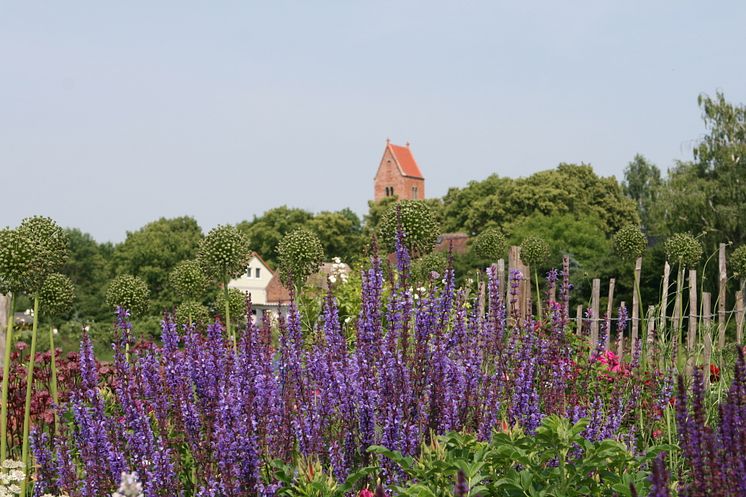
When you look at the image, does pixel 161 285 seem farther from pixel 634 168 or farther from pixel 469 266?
pixel 634 168

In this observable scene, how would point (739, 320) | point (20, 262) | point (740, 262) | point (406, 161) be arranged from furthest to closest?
point (406, 161)
point (740, 262)
point (739, 320)
point (20, 262)

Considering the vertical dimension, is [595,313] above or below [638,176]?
below

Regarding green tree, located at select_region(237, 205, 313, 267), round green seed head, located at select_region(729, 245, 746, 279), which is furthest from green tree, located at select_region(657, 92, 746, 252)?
green tree, located at select_region(237, 205, 313, 267)

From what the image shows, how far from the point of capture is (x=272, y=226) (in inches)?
2312

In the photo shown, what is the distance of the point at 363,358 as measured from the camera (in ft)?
14.8

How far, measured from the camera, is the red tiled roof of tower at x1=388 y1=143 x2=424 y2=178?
80.9m

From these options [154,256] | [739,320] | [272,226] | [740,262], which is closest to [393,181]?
[272,226]

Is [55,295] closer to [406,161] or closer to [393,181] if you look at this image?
[393,181]

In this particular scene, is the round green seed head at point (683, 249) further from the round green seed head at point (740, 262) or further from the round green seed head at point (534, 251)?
the round green seed head at point (534, 251)

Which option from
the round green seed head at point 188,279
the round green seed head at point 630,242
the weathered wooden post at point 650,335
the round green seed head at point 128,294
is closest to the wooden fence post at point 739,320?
the weathered wooden post at point 650,335

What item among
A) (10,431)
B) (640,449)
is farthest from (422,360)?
(10,431)

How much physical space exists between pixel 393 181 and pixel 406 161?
2.81 meters

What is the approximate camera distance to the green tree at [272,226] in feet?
188

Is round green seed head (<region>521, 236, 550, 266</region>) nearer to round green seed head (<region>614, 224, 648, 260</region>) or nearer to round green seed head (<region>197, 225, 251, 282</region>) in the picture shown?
round green seed head (<region>614, 224, 648, 260</region>)
